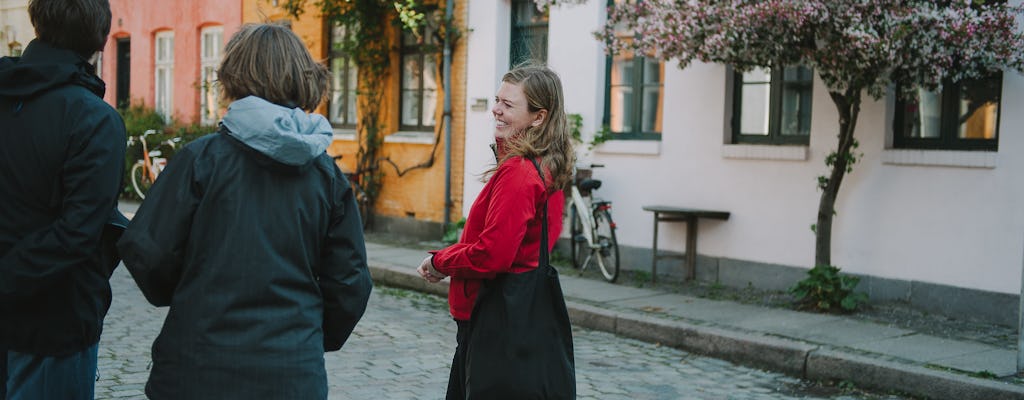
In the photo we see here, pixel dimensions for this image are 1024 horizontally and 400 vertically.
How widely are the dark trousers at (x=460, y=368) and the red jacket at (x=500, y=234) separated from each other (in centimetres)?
6

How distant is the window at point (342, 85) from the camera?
52.1ft

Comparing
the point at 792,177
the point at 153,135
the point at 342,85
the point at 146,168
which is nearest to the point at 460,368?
the point at 792,177

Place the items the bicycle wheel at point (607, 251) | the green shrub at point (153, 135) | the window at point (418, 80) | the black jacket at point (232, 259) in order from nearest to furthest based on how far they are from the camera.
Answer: the black jacket at point (232, 259) < the bicycle wheel at point (607, 251) < the window at point (418, 80) < the green shrub at point (153, 135)

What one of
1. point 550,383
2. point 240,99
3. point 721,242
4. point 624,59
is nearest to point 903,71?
point 721,242

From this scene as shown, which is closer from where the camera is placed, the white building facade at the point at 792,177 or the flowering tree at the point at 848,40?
the flowering tree at the point at 848,40

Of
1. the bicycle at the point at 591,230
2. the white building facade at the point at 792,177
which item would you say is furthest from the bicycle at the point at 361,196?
the bicycle at the point at 591,230

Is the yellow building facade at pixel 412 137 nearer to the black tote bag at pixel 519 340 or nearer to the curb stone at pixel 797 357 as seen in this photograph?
the curb stone at pixel 797 357

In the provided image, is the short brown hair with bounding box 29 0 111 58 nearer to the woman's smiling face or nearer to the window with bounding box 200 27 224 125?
the woman's smiling face

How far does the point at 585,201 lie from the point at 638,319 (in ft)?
11.1

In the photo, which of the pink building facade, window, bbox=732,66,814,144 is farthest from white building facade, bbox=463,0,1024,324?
the pink building facade

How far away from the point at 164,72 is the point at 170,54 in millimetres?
429

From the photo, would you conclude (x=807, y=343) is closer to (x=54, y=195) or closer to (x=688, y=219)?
(x=688, y=219)

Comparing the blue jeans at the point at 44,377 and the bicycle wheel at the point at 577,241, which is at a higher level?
the blue jeans at the point at 44,377

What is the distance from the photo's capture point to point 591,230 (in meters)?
11.0
